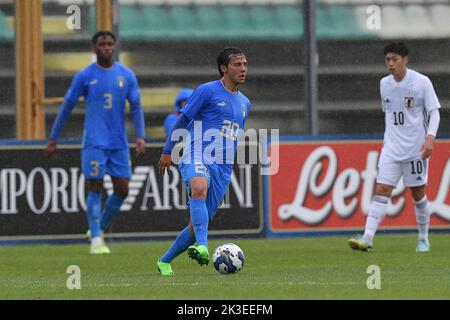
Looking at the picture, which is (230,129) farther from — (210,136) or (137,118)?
(137,118)

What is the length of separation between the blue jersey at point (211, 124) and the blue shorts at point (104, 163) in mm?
3890

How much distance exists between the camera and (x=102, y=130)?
15266 millimetres

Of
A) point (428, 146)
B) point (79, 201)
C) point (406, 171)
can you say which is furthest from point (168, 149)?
point (79, 201)

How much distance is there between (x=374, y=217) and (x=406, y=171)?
0.58m

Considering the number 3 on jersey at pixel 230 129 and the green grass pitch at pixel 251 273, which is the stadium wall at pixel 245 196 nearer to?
the green grass pitch at pixel 251 273

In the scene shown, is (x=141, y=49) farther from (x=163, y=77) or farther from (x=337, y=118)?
(x=337, y=118)

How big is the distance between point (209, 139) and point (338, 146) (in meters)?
6.30

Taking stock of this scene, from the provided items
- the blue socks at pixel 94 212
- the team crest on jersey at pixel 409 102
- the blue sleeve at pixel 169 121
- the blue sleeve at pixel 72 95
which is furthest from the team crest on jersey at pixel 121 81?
the team crest on jersey at pixel 409 102

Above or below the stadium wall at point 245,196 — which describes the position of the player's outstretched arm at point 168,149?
above

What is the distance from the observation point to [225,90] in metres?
11.5

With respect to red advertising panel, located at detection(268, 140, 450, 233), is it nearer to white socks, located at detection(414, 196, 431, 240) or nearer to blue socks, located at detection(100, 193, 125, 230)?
blue socks, located at detection(100, 193, 125, 230)

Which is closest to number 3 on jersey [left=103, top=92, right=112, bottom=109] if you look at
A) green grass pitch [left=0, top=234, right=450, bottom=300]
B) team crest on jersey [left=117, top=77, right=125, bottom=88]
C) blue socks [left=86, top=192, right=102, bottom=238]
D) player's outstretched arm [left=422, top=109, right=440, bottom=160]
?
team crest on jersey [left=117, top=77, right=125, bottom=88]

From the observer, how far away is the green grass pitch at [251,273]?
377 inches

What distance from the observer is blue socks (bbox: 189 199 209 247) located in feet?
36.0
